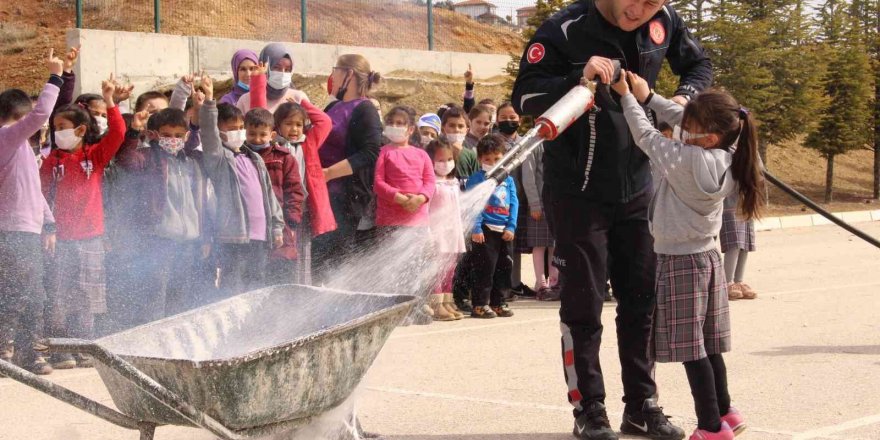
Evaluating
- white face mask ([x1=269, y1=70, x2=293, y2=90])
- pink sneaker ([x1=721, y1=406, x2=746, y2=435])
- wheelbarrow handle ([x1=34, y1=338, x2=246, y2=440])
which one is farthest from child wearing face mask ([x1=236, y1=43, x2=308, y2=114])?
wheelbarrow handle ([x1=34, y1=338, x2=246, y2=440])

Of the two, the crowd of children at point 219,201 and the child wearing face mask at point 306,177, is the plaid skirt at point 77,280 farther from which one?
the child wearing face mask at point 306,177

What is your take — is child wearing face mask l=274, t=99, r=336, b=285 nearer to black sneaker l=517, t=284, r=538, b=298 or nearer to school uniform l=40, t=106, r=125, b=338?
school uniform l=40, t=106, r=125, b=338

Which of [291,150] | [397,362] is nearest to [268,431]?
[397,362]

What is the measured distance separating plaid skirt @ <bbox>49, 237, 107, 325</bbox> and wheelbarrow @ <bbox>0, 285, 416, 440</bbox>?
121 inches

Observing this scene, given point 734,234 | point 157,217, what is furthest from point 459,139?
point 157,217

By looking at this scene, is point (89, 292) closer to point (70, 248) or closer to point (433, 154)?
point (70, 248)

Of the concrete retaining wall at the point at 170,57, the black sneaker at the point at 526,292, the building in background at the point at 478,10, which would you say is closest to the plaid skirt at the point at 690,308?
the black sneaker at the point at 526,292

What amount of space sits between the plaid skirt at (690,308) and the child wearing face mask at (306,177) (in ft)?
12.3

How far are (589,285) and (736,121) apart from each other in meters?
0.98

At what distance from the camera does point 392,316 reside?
4.28m

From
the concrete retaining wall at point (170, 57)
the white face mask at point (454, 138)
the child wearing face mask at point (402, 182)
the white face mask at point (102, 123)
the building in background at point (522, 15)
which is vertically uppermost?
the building in background at point (522, 15)

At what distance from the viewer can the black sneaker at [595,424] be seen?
509cm

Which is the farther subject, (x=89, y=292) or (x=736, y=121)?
(x=89, y=292)

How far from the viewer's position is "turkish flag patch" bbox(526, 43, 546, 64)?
5.23m
